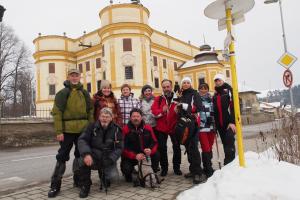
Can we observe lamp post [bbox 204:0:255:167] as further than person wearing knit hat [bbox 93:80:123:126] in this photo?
No

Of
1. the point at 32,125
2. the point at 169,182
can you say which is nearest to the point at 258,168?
the point at 169,182

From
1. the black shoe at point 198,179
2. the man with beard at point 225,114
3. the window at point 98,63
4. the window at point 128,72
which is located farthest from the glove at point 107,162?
the window at point 98,63

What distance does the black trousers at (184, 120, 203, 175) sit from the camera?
575 cm

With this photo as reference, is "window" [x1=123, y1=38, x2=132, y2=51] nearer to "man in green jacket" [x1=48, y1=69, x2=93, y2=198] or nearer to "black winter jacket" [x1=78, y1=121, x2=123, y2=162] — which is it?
"man in green jacket" [x1=48, y1=69, x2=93, y2=198]

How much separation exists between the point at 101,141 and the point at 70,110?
0.78 meters

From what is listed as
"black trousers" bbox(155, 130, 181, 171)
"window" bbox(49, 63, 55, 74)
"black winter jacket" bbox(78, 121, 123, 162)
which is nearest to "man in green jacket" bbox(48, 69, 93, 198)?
"black winter jacket" bbox(78, 121, 123, 162)

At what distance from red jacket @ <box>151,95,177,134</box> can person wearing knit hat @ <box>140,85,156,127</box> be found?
165 mm

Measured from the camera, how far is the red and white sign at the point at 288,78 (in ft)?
42.1

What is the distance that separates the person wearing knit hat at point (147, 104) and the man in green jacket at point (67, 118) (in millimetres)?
1403

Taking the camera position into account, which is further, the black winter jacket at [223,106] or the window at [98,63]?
the window at [98,63]

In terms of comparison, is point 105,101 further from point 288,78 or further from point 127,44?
point 127,44

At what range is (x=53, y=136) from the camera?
19438 mm

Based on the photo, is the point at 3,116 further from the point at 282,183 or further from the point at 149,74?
the point at 149,74

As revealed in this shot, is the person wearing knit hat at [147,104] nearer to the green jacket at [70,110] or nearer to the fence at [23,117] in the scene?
the green jacket at [70,110]
